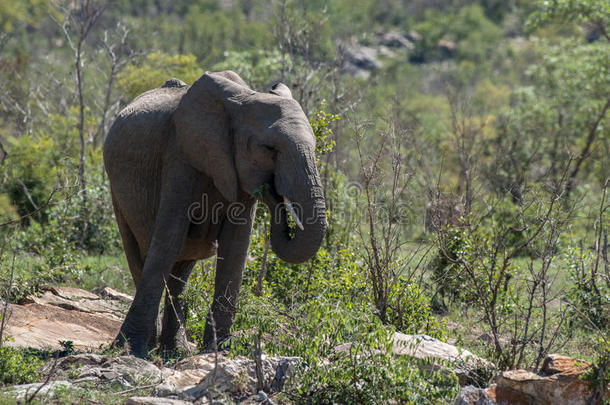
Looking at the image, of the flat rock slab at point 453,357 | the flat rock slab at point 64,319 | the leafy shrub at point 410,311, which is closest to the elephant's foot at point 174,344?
the flat rock slab at point 64,319

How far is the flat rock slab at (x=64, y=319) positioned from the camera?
8008 millimetres

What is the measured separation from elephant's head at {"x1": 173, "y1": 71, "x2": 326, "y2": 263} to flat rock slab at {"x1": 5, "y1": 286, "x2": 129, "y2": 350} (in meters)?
2.27

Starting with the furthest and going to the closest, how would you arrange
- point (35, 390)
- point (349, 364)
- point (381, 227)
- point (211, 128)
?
1. point (381, 227)
2. point (211, 128)
3. point (349, 364)
4. point (35, 390)

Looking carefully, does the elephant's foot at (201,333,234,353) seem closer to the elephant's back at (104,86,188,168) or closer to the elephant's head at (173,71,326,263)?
the elephant's head at (173,71,326,263)

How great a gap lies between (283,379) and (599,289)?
4793 mm

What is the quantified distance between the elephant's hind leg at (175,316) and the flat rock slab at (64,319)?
68 centimetres

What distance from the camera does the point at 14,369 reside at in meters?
6.39

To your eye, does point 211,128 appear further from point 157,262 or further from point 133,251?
point 133,251

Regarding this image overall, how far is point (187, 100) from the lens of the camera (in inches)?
292

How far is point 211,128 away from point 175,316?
209 centimetres

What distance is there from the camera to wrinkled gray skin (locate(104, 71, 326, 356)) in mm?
6617

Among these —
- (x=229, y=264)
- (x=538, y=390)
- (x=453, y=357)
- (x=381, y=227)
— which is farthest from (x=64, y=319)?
(x=381, y=227)

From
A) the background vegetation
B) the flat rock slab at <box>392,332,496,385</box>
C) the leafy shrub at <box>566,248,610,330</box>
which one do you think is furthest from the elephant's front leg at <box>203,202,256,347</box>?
the leafy shrub at <box>566,248,610,330</box>

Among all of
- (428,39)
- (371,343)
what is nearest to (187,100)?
(371,343)
